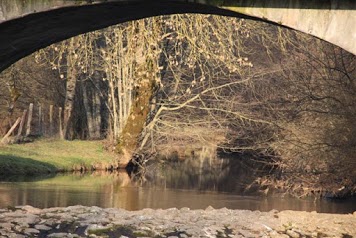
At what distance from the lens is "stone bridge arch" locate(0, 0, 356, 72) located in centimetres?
813

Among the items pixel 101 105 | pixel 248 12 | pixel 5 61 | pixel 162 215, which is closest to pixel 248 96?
pixel 101 105

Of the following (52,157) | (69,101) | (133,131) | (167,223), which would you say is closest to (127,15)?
(167,223)

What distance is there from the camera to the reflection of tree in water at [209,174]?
26375 millimetres

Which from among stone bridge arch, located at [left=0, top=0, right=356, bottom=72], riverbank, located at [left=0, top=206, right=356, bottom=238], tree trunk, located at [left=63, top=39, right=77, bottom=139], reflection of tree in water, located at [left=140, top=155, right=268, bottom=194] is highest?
tree trunk, located at [left=63, top=39, right=77, bottom=139]

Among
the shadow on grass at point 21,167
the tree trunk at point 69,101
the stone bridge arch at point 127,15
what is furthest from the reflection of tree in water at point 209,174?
the stone bridge arch at point 127,15

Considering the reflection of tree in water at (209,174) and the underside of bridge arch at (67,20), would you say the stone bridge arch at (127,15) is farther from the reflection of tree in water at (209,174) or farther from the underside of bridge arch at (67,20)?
the reflection of tree in water at (209,174)

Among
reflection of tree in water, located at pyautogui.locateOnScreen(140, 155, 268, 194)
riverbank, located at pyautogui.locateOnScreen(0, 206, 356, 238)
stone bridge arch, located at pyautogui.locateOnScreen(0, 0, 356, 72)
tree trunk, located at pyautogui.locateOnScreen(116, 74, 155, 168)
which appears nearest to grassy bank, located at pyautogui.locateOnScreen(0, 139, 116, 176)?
tree trunk, located at pyautogui.locateOnScreen(116, 74, 155, 168)

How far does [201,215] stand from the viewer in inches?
711

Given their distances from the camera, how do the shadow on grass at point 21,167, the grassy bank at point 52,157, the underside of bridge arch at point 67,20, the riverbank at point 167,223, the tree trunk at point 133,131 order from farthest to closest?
the tree trunk at point 133,131, the grassy bank at point 52,157, the shadow on grass at point 21,167, the riverbank at point 167,223, the underside of bridge arch at point 67,20

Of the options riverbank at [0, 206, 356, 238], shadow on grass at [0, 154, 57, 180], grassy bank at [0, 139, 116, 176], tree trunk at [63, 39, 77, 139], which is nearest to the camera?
riverbank at [0, 206, 356, 238]

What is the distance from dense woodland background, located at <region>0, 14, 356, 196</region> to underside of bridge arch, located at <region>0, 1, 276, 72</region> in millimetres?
12600

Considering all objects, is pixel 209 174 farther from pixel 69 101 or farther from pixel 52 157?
pixel 69 101

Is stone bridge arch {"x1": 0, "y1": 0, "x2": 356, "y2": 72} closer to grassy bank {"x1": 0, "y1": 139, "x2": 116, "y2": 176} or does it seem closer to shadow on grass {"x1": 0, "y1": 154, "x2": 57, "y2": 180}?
shadow on grass {"x1": 0, "y1": 154, "x2": 57, "y2": 180}

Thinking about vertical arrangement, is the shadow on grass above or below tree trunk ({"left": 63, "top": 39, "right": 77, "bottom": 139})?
below
